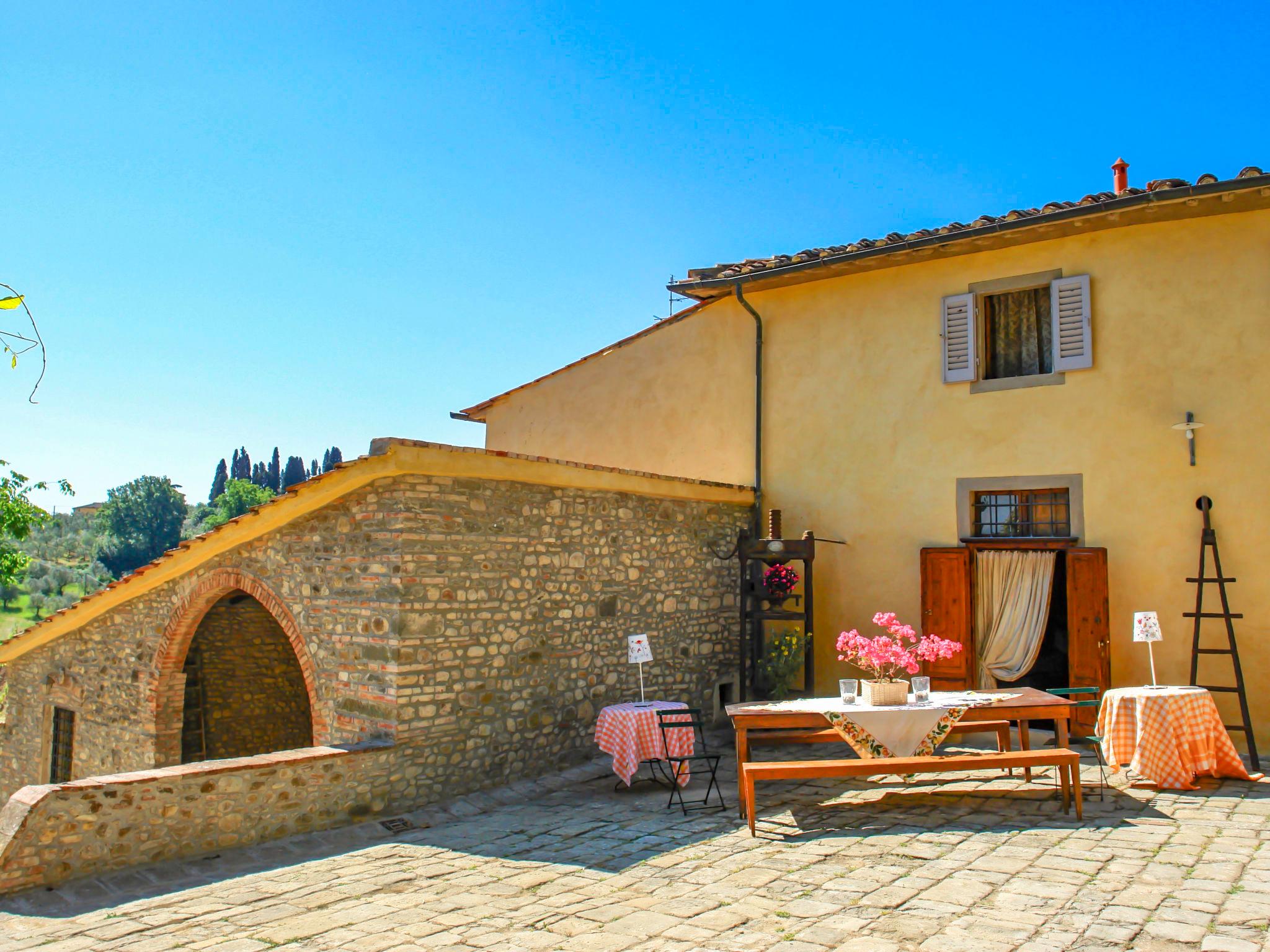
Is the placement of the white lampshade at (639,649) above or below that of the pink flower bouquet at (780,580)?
below

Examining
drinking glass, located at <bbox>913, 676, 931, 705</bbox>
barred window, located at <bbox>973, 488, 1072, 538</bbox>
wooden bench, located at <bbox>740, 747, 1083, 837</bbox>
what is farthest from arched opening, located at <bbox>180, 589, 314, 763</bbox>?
barred window, located at <bbox>973, 488, 1072, 538</bbox>

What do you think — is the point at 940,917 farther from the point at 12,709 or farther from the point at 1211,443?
the point at 12,709

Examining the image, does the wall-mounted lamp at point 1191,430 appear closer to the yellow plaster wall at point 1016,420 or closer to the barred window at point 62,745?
the yellow plaster wall at point 1016,420

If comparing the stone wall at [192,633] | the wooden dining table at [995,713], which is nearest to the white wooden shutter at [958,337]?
the wooden dining table at [995,713]

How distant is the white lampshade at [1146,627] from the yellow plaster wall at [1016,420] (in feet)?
4.57

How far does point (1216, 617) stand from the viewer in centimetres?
814

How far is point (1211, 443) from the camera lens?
8.48 metres

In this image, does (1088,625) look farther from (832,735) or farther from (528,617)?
(528,617)

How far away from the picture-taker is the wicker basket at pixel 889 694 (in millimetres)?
6719

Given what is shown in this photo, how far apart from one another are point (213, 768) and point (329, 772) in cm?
79

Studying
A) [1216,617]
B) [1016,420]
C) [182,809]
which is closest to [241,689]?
[182,809]

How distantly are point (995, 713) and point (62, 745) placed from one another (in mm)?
10499

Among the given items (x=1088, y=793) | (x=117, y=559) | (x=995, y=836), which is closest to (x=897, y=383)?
(x=1088, y=793)

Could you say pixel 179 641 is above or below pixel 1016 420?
below
